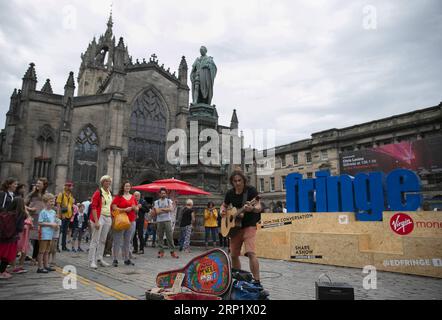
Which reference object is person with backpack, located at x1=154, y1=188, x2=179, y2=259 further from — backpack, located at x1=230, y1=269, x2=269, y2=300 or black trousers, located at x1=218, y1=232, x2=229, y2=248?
backpack, located at x1=230, y1=269, x2=269, y2=300

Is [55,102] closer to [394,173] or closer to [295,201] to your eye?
[295,201]

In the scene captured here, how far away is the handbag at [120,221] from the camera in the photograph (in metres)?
6.75

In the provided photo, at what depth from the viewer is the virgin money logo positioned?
7168 mm

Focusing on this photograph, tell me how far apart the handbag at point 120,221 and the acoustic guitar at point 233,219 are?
3.05 meters

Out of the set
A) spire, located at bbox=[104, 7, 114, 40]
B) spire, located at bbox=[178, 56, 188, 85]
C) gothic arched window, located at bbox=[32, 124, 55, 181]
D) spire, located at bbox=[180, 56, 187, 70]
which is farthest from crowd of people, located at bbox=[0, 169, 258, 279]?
spire, located at bbox=[104, 7, 114, 40]

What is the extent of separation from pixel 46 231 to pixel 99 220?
3.41ft

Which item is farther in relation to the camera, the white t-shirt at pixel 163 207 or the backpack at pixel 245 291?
the white t-shirt at pixel 163 207

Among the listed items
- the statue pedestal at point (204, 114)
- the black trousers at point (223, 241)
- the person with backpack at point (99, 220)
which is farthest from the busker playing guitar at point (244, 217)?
the statue pedestal at point (204, 114)

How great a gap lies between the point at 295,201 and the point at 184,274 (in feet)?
23.7

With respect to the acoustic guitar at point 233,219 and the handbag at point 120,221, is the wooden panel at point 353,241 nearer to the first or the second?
the acoustic guitar at point 233,219

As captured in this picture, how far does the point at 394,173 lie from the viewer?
8.77 metres

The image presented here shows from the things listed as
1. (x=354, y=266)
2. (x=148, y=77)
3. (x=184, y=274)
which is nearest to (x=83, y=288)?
(x=184, y=274)

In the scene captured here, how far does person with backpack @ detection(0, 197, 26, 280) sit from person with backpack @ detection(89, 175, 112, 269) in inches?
53.6

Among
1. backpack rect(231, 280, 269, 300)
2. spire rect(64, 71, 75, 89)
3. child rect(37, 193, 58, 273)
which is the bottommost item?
backpack rect(231, 280, 269, 300)
